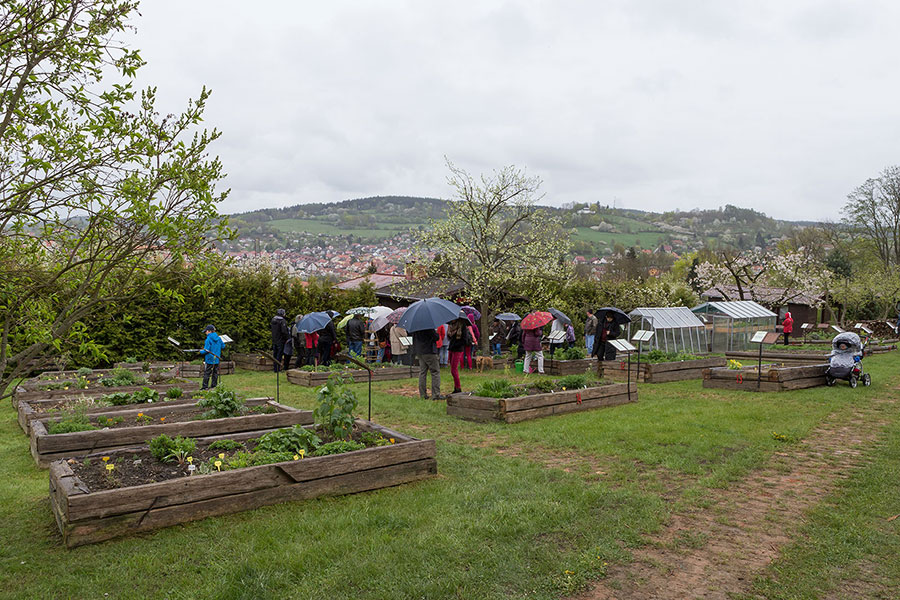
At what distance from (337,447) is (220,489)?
135 cm

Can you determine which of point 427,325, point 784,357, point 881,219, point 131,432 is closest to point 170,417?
point 131,432

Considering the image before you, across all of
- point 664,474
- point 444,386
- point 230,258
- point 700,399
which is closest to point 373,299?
point 444,386

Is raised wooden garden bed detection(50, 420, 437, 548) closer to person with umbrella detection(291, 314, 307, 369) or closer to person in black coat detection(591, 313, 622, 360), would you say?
person in black coat detection(591, 313, 622, 360)

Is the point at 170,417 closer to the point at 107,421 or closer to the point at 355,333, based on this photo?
the point at 107,421

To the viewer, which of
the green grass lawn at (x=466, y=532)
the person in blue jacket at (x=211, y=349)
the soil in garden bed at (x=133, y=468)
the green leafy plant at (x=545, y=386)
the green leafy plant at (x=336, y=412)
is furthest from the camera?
the person in blue jacket at (x=211, y=349)

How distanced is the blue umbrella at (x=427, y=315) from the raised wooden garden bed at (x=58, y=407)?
158 inches

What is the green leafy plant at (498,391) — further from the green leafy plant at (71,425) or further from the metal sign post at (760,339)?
the green leafy plant at (71,425)

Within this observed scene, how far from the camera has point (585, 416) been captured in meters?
10.3

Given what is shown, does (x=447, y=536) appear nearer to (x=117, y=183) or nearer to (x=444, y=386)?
(x=117, y=183)

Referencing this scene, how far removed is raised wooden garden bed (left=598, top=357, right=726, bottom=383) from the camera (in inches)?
608

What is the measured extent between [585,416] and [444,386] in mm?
5065

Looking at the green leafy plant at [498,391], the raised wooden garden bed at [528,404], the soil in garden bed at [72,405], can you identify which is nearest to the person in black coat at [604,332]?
the raised wooden garden bed at [528,404]

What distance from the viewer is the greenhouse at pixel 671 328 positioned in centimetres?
2063

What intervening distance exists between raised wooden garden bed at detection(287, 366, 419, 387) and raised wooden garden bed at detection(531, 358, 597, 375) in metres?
3.84
